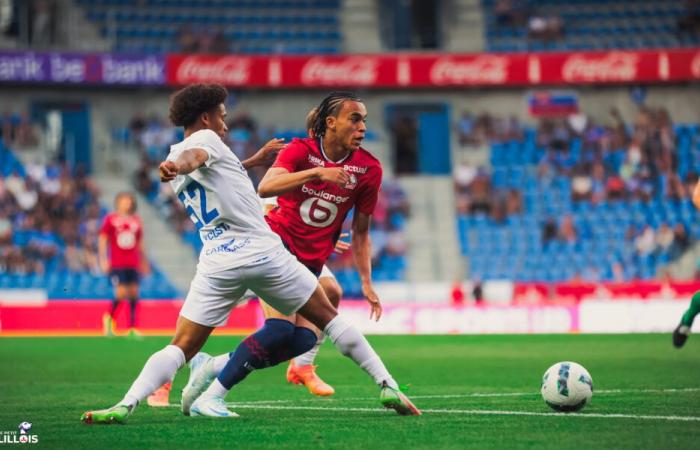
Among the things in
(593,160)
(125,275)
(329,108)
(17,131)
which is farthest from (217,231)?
(593,160)

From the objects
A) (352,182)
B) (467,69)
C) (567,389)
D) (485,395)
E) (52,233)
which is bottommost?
(485,395)

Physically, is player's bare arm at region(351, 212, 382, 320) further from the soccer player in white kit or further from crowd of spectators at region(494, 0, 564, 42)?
crowd of spectators at region(494, 0, 564, 42)

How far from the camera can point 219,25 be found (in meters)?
34.3

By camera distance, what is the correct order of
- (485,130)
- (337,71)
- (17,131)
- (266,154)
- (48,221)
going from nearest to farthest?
1. (266,154)
2. (48,221)
3. (17,131)
4. (337,71)
5. (485,130)

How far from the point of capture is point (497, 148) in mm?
32906

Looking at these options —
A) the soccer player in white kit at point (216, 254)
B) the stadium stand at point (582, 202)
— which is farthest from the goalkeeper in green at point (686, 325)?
the stadium stand at point (582, 202)

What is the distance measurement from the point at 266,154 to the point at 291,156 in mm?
573

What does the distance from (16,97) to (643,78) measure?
17.4 meters

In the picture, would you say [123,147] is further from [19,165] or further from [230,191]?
[230,191]

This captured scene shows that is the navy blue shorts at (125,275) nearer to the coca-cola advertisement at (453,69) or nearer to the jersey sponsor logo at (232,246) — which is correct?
the jersey sponsor logo at (232,246)

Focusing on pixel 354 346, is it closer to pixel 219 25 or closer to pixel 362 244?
pixel 362 244

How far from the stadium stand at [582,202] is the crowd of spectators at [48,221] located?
9.40 m

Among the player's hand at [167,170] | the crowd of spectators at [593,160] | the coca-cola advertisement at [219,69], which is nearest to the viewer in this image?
the player's hand at [167,170]

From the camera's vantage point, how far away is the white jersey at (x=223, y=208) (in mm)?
7555
